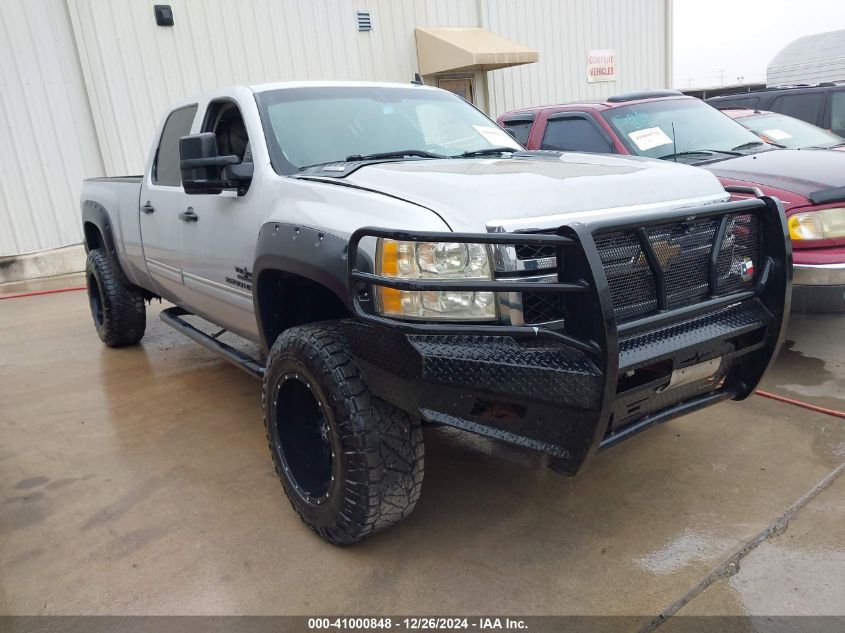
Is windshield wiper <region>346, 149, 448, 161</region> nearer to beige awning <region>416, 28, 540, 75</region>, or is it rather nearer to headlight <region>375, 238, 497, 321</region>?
headlight <region>375, 238, 497, 321</region>

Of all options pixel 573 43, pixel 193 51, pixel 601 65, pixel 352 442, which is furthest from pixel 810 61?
pixel 352 442

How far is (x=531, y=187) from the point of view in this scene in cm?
238

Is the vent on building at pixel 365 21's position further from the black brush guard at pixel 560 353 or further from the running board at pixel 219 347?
the black brush guard at pixel 560 353

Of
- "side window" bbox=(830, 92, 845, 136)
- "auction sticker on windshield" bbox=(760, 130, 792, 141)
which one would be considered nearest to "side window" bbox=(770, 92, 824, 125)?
"side window" bbox=(830, 92, 845, 136)

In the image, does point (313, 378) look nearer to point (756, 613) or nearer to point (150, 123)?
point (756, 613)

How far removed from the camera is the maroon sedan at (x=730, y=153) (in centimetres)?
391

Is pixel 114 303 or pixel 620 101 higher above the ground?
pixel 620 101

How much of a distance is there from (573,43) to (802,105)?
21.8ft

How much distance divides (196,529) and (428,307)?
151 centimetres

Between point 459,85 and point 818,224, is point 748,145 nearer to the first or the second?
point 818,224

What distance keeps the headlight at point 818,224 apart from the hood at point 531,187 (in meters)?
1.40

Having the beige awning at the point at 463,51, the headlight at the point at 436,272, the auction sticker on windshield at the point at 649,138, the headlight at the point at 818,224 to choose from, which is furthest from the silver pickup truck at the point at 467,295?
the beige awning at the point at 463,51

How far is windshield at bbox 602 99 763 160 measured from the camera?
5.30 meters

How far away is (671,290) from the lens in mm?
2363
